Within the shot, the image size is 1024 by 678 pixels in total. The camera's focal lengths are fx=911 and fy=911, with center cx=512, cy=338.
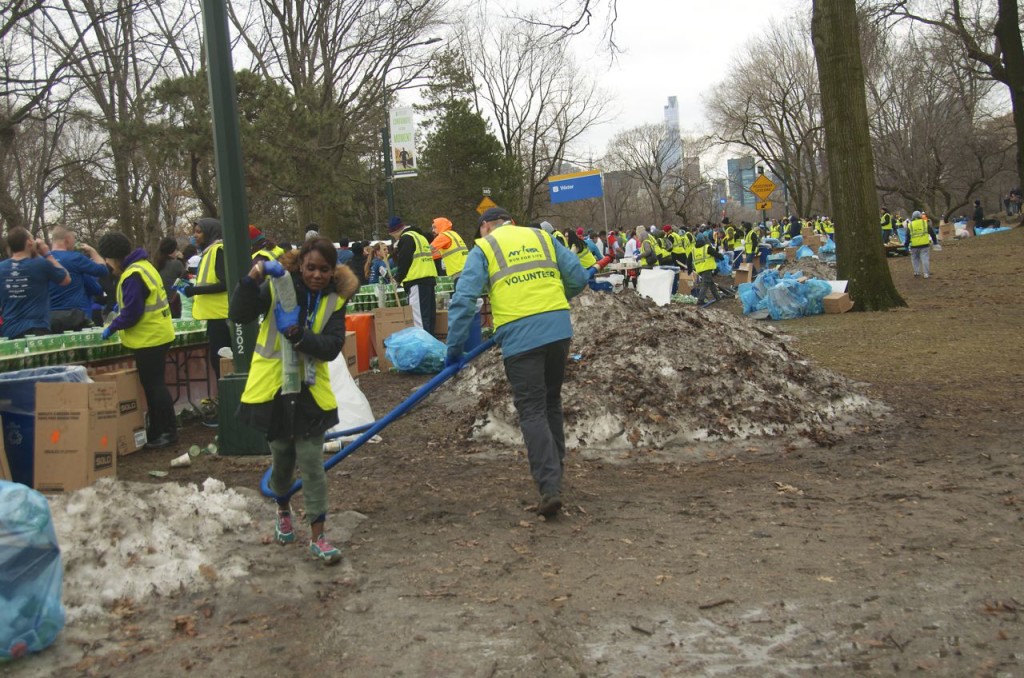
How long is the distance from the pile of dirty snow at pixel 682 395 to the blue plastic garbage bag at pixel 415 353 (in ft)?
8.26

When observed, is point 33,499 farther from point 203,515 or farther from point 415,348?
point 415,348

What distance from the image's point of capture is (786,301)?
1647 cm

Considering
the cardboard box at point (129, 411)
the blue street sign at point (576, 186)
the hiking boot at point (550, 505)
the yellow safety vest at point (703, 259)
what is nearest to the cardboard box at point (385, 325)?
the cardboard box at point (129, 411)

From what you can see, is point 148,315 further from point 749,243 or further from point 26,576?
point 749,243

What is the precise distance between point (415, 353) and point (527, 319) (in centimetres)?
609

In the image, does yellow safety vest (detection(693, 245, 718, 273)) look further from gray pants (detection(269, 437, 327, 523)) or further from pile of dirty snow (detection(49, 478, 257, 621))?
gray pants (detection(269, 437, 327, 523))

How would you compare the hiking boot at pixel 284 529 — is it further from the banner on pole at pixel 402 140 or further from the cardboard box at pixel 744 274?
the cardboard box at pixel 744 274

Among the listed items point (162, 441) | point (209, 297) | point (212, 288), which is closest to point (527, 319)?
point (212, 288)

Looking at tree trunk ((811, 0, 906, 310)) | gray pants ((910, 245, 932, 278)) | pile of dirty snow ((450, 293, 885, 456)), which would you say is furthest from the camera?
gray pants ((910, 245, 932, 278))

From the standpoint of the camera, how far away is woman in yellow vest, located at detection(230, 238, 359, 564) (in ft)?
15.1

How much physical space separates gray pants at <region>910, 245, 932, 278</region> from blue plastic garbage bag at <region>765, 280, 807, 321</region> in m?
7.57

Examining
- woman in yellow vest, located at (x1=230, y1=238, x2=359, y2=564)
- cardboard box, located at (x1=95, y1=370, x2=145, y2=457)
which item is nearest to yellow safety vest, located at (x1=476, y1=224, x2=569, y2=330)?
woman in yellow vest, located at (x1=230, y1=238, x2=359, y2=564)

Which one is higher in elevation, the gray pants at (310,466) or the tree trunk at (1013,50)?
the tree trunk at (1013,50)

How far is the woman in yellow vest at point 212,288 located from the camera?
8.03 metres
